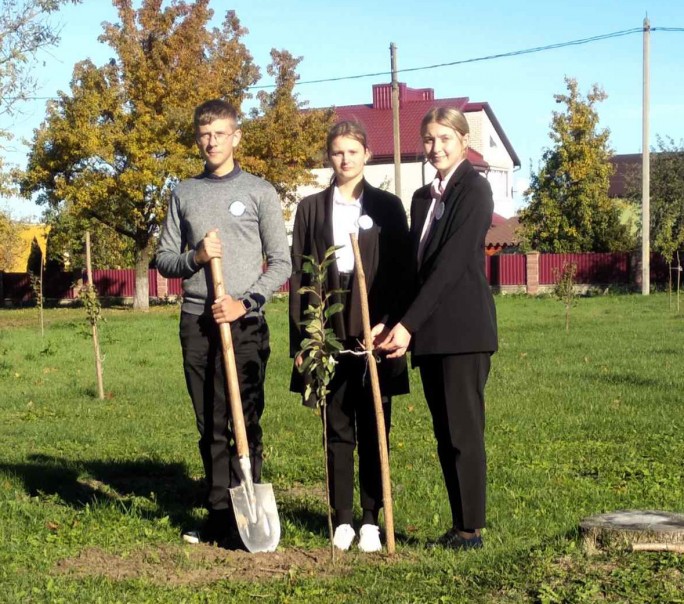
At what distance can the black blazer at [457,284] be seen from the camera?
188 inches

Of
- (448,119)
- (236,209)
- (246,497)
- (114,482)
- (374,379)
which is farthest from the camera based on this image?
(114,482)

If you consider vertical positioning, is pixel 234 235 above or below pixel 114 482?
above

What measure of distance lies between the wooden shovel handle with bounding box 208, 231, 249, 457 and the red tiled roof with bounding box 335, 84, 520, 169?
159 feet

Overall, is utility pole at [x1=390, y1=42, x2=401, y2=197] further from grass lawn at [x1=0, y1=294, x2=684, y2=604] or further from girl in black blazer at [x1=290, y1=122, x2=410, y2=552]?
girl in black blazer at [x1=290, y1=122, x2=410, y2=552]

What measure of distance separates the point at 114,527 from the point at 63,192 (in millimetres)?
33720

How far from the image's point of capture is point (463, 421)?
4.89 meters

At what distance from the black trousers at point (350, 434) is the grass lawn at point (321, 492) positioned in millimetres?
286

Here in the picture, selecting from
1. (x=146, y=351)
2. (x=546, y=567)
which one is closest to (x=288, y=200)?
(x=146, y=351)

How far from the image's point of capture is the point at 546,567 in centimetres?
446

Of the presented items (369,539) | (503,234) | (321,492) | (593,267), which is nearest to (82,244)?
(593,267)

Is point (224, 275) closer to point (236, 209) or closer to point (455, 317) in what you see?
point (236, 209)

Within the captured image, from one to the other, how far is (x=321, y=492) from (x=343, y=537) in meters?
1.60

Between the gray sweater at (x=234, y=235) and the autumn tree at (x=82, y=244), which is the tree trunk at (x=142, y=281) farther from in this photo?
the gray sweater at (x=234, y=235)

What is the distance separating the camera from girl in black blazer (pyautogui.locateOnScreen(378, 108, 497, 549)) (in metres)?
4.79
